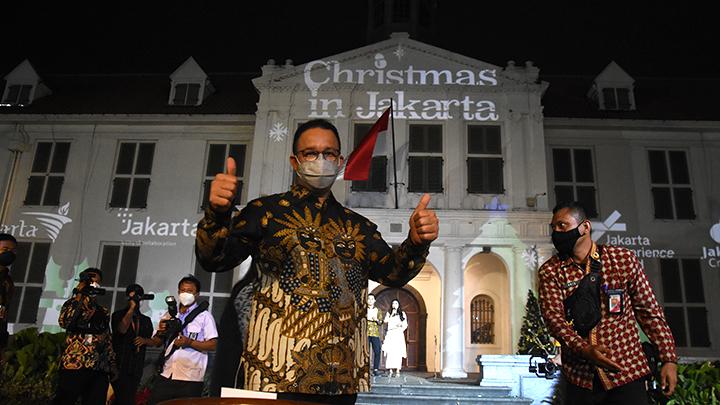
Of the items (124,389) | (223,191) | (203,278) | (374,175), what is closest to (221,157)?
(203,278)

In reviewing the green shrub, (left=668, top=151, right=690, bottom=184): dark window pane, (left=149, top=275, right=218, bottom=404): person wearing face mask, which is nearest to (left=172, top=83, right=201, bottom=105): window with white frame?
the green shrub

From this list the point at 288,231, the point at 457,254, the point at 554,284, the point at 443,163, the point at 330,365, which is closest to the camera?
the point at 330,365

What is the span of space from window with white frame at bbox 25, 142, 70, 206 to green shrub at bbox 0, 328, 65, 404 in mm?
9509

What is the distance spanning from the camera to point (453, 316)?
13.4 meters

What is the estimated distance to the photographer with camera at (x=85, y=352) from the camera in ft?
17.0

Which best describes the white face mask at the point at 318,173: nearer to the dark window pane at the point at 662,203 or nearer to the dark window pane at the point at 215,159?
the dark window pane at the point at 215,159

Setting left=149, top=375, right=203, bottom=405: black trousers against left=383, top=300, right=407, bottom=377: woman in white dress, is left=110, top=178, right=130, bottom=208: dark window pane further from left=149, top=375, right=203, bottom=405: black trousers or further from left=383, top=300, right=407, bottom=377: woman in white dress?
left=149, top=375, right=203, bottom=405: black trousers

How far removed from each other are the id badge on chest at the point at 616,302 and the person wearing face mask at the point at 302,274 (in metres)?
1.63

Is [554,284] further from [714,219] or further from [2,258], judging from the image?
[714,219]

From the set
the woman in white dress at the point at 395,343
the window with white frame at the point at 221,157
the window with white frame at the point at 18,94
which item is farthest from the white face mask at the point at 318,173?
the window with white frame at the point at 18,94

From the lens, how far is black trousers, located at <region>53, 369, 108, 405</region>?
514cm

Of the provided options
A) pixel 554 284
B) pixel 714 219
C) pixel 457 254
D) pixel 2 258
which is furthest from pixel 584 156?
pixel 2 258

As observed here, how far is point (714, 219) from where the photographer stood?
48.8ft

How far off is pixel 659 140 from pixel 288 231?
1645 centimetres
